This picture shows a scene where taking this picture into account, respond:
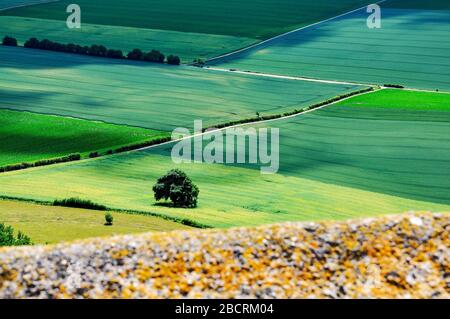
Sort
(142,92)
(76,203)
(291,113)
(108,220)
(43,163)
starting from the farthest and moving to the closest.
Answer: (142,92)
(291,113)
(43,163)
(76,203)
(108,220)

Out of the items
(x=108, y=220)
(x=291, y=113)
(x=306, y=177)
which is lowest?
(x=306, y=177)

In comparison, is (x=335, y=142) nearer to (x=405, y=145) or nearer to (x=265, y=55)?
(x=405, y=145)

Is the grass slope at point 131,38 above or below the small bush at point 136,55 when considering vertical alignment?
above
